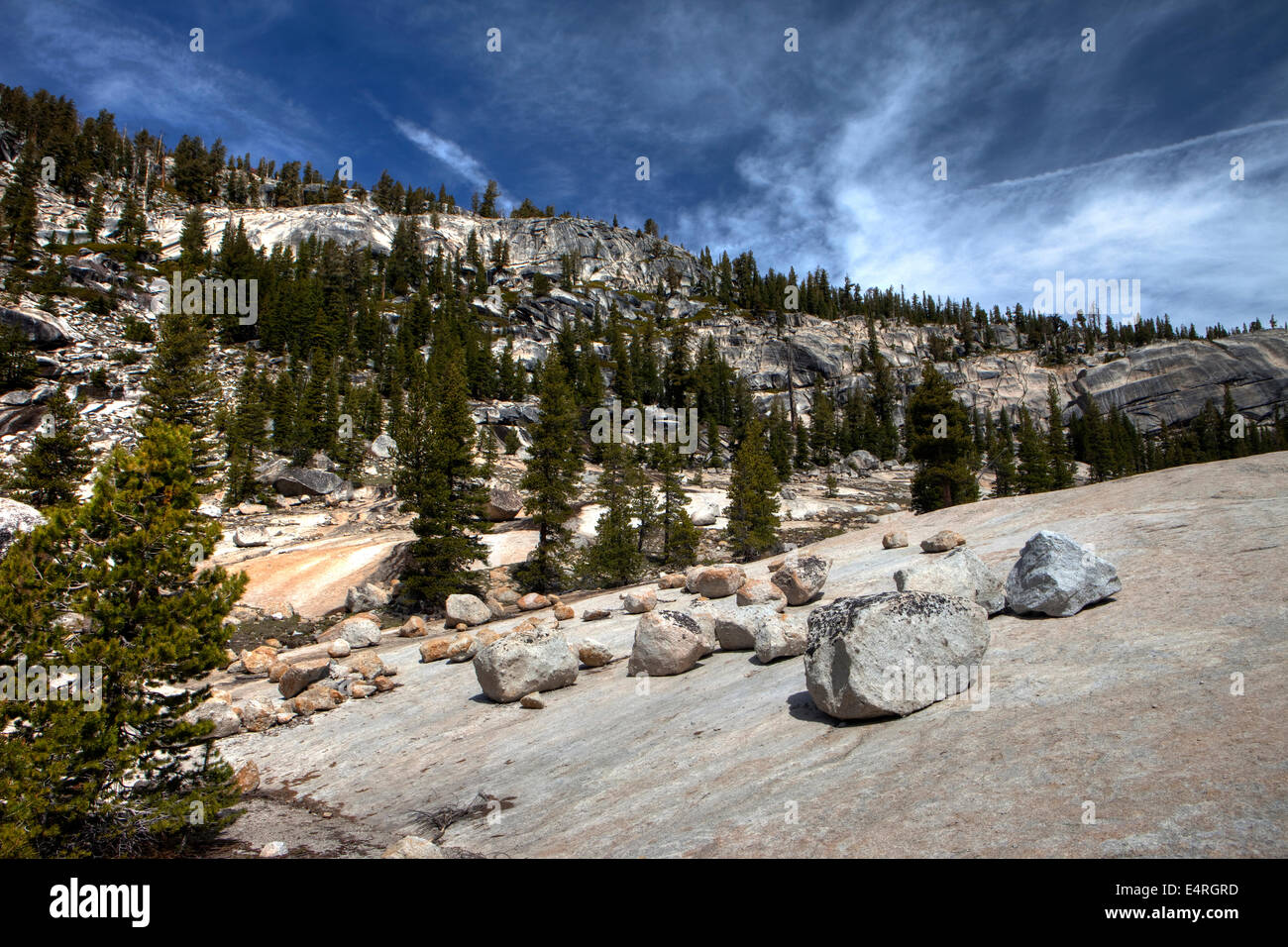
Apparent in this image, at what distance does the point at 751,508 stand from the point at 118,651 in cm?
3812

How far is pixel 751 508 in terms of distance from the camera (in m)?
43.4

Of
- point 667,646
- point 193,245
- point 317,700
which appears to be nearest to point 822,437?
point 667,646

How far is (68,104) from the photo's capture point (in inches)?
6102

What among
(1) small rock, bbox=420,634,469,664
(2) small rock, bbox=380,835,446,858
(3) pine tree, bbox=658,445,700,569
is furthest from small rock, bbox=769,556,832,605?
(3) pine tree, bbox=658,445,700,569

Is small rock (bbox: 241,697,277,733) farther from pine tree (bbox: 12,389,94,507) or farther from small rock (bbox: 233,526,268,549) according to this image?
pine tree (bbox: 12,389,94,507)

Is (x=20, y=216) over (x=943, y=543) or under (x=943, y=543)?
over

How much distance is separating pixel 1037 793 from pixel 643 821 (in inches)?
149

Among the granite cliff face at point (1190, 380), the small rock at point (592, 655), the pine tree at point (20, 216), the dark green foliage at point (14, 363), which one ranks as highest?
the pine tree at point (20, 216)

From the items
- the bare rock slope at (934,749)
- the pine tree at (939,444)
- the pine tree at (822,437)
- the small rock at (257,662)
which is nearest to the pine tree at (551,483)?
the small rock at (257,662)

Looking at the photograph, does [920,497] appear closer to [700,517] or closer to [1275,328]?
[700,517]

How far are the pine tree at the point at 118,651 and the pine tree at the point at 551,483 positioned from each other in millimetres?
26069

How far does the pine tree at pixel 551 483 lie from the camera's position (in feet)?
119

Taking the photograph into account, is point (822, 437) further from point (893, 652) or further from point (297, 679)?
point (893, 652)

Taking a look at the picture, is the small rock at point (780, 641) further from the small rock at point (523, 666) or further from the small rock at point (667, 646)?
the small rock at point (523, 666)
